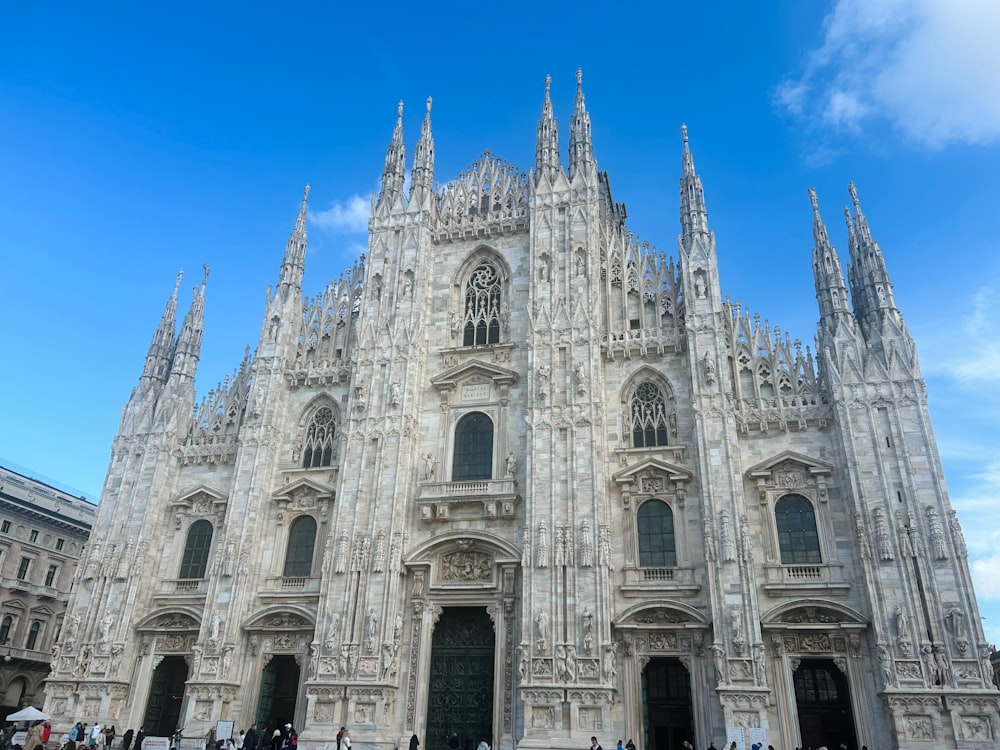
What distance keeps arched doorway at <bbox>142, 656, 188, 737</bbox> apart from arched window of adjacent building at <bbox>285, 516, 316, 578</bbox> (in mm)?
5161

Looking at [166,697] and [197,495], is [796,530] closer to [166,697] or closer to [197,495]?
[197,495]

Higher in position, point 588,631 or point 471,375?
point 471,375

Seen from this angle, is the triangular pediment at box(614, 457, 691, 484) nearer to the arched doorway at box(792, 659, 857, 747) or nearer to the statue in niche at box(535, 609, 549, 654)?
the statue in niche at box(535, 609, 549, 654)

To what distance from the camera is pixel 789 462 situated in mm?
25359

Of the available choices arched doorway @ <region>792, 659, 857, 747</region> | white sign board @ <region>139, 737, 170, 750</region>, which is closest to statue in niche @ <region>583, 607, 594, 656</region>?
arched doorway @ <region>792, 659, 857, 747</region>

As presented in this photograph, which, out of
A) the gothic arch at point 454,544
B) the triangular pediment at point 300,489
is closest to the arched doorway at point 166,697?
the triangular pediment at point 300,489

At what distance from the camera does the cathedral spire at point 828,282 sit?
1060 inches

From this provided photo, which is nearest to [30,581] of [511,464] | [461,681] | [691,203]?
[461,681]

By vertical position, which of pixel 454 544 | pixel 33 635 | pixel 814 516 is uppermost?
pixel 814 516

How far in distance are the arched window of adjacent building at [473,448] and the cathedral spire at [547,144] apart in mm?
11187

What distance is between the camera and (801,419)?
84.8ft

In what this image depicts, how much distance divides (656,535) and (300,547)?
13398mm

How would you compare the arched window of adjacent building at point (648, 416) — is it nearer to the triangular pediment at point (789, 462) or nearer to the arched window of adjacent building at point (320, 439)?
the triangular pediment at point (789, 462)

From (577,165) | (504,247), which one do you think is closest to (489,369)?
(504,247)
